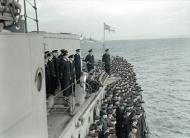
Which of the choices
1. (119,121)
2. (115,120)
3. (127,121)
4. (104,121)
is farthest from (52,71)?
(119,121)

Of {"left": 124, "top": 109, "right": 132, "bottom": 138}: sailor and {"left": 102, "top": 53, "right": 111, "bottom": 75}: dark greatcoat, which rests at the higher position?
{"left": 102, "top": 53, "right": 111, "bottom": 75}: dark greatcoat

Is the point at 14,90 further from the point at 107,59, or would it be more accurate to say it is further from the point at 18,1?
the point at 107,59

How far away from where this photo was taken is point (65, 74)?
892cm

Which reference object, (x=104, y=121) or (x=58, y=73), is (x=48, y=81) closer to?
(x=58, y=73)

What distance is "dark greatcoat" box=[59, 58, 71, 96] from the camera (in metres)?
8.83

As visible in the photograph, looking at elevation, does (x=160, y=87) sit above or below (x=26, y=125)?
below

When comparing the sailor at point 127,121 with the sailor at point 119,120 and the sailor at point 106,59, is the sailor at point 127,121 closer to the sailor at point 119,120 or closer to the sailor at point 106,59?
the sailor at point 119,120

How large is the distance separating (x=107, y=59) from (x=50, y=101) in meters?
10.8

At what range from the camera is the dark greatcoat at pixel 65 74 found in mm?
8834

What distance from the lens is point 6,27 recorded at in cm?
464

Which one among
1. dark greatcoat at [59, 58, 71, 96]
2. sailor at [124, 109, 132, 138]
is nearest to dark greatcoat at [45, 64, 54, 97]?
dark greatcoat at [59, 58, 71, 96]

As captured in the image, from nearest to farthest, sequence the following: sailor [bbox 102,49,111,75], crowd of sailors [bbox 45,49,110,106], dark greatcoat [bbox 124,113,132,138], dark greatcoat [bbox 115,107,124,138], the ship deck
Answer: the ship deck < crowd of sailors [bbox 45,49,110,106] < dark greatcoat [bbox 124,113,132,138] < dark greatcoat [bbox 115,107,124,138] < sailor [bbox 102,49,111,75]

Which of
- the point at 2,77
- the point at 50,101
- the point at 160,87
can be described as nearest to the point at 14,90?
the point at 2,77

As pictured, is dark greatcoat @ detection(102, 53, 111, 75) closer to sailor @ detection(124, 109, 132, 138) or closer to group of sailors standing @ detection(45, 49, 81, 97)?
sailor @ detection(124, 109, 132, 138)
